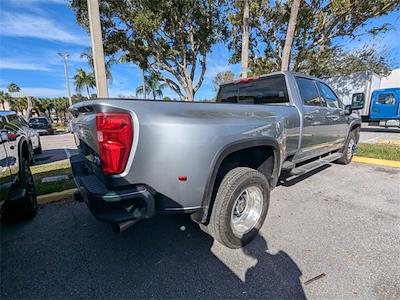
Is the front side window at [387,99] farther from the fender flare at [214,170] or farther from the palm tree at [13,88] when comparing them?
the palm tree at [13,88]

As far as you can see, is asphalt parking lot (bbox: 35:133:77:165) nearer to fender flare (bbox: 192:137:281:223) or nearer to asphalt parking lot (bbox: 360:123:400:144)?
fender flare (bbox: 192:137:281:223)

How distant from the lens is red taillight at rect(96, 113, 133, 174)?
1.78m

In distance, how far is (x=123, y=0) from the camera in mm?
12289

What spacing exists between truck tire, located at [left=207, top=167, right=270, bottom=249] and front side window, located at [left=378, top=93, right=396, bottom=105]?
1419cm

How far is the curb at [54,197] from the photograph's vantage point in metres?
3.80

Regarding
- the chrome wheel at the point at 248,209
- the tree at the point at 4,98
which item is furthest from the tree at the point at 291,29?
the tree at the point at 4,98

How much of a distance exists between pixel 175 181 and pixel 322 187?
11.4ft

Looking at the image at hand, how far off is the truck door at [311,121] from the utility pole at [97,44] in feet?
14.1

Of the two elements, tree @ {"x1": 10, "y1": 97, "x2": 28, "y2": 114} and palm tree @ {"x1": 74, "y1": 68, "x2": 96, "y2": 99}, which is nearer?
palm tree @ {"x1": 74, "y1": 68, "x2": 96, "y2": 99}

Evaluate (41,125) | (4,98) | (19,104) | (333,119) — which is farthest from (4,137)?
(4,98)

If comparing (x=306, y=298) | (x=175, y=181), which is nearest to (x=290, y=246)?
(x=306, y=298)

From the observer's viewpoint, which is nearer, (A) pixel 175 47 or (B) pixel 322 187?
(B) pixel 322 187

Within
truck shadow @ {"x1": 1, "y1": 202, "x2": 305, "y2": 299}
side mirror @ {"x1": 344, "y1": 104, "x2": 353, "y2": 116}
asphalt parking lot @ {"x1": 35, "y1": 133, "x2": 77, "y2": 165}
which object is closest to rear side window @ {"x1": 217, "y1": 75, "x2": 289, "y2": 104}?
truck shadow @ {"x1": 1, "y1": 202, "x2": 305, "y2": 299}

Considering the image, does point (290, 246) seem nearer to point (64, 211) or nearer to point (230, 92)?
point (230, 92)
